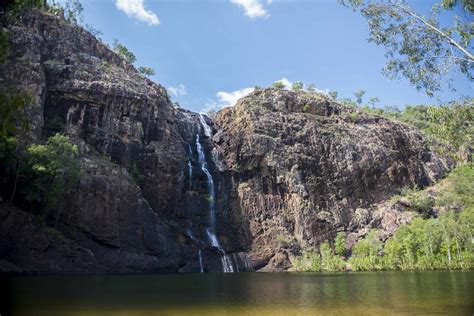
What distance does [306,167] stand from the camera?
220 ft

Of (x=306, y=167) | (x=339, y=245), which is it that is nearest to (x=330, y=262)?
(x=339, y=245)

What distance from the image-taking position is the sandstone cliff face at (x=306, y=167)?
60.1 m

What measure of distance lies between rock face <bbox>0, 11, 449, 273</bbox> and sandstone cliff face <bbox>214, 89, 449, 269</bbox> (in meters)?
0.21

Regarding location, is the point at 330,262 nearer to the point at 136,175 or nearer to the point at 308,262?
the point at 308,262

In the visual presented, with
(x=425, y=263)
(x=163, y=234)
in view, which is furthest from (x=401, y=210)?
(x=163, y=234)

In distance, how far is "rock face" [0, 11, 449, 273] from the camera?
4316cm

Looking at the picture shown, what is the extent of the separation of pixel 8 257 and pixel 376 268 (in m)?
44.0

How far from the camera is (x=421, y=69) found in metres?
22.3

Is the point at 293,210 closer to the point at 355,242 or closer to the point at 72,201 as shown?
the point at 355,242

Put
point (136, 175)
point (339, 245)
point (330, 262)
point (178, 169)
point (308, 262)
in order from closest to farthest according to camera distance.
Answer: point (136, 175) → point (330, 262) → point (308, 262) → point (178, 169) → point (339, 245)

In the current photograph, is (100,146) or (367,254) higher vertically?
(100,146)

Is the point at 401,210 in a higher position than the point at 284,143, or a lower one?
lower

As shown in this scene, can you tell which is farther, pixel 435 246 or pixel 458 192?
pixel 458 192

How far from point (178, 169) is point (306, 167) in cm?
2311
